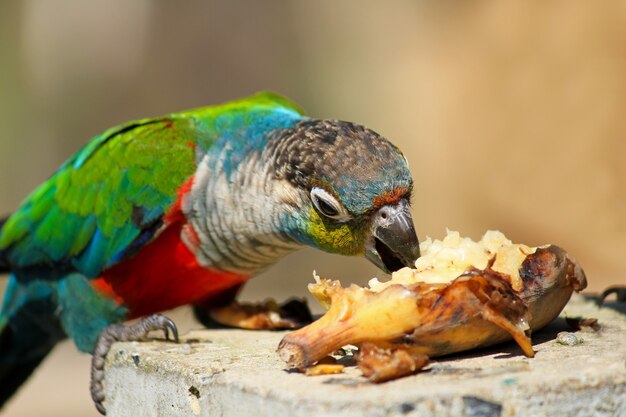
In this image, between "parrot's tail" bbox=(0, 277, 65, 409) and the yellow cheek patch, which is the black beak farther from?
"parrot's tail" bbox=(0, 277, 65, 409)

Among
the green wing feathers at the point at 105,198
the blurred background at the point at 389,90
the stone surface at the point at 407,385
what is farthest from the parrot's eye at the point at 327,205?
the blurred background at the point at 389,90

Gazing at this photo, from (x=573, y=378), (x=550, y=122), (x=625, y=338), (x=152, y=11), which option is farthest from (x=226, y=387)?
(x=152, y=11)

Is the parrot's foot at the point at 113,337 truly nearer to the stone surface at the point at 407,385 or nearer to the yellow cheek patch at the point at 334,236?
the stone surface at the point at 407,385

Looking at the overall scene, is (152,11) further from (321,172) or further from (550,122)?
(321,172)

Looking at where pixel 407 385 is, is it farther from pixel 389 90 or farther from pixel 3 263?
pixel 389 90

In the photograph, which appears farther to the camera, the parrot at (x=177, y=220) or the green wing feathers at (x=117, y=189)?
the green wing feathers at (x=117, y=189)

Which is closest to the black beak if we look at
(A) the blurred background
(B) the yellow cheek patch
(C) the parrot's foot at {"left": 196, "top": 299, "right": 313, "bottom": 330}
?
(B) the yellow cheek patch

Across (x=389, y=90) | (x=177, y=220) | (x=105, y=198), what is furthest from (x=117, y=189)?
(x=389, y=90)
